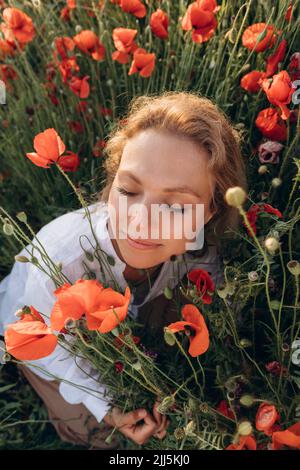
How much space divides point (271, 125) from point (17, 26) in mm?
635

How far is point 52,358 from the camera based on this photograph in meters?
1.15

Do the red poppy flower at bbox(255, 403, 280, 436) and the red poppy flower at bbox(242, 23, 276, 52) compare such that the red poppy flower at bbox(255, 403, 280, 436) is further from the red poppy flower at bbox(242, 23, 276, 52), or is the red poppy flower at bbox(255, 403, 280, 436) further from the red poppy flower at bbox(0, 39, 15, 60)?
the red poppy flower at bbox(0, 39, 15, 60)

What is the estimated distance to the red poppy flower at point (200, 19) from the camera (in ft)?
3.34

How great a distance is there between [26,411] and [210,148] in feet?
2.80

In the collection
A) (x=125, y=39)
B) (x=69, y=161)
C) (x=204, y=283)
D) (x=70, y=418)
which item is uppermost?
(x=125, y=39)

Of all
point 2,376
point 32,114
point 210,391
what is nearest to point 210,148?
point 210,391

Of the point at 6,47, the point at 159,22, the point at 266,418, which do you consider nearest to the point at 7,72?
the point at 6,47

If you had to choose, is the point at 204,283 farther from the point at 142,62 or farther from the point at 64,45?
the point at 64,45

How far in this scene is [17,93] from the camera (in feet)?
4.74

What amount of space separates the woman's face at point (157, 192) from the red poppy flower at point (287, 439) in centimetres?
37

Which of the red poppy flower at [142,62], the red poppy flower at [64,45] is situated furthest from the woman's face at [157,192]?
the red poppy flower at [64,45]

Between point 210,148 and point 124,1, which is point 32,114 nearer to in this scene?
point 124,1

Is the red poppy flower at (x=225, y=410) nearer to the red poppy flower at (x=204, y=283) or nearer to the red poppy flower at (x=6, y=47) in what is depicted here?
the red poppy flower at (x=204, y=283)

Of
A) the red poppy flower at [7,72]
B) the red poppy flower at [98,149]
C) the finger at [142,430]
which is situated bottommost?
the finger at [142,430]
